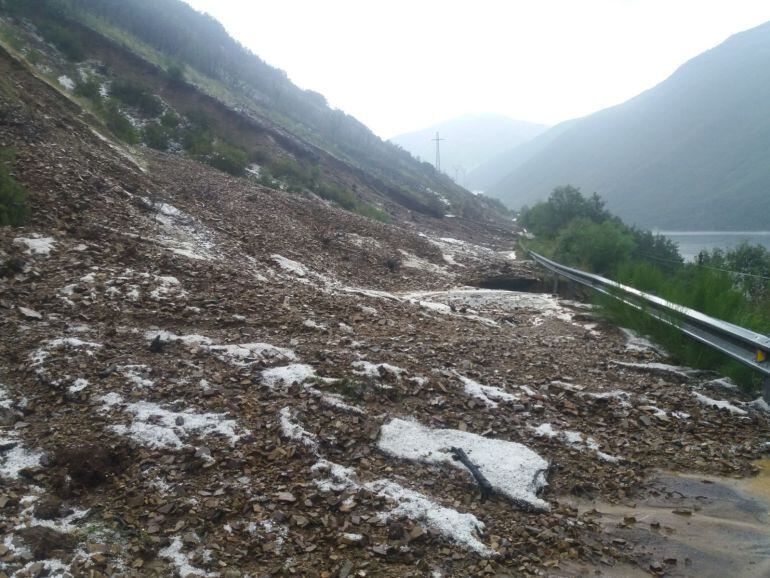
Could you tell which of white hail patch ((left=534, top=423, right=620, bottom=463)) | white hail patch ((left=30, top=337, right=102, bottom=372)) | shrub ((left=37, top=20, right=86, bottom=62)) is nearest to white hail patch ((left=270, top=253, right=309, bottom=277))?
white hail patch ((left=30, top=337, right=102, bottom=372))

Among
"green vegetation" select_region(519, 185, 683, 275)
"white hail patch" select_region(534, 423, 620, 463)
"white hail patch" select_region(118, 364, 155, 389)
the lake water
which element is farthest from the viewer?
the lake water

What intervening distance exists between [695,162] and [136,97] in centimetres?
15856

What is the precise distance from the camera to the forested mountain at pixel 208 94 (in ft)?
71.3

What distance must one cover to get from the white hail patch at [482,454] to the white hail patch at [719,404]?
70.7 inches

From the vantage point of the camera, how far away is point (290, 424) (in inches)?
125

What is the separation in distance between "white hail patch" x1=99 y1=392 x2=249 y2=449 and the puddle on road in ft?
7.10

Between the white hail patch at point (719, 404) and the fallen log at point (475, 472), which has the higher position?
the white hail patch at point (719, 404)

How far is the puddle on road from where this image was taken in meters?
2.21

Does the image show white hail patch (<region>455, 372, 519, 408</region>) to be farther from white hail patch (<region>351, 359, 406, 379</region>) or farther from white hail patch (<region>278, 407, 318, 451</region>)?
white hail patch (<region>278, 407, 318, 451</region>)

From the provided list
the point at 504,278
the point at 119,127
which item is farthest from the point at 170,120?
the point at 504,278

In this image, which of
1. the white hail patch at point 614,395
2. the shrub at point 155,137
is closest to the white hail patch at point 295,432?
the white hail patch at point 614,395

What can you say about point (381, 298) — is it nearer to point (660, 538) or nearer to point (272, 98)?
point (660, 538)

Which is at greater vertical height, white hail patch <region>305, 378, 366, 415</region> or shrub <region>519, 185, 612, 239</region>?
shrub <region>519, 185, 612, 239</region>

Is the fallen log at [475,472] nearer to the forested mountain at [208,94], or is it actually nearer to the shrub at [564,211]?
the forested mountain at [208,94]
